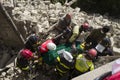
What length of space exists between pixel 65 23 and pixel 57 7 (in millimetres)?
1635

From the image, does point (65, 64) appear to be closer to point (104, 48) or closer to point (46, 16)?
point (104, 48)

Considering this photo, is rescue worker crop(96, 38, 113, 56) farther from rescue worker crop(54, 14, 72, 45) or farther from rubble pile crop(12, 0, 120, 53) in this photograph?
rescue worker crop(54, 14, 72, 45)

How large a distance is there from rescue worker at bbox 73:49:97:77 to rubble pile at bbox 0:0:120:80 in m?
1.76

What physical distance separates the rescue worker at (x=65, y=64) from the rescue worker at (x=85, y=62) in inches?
7.4

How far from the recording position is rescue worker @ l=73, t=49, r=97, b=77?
10.1 m

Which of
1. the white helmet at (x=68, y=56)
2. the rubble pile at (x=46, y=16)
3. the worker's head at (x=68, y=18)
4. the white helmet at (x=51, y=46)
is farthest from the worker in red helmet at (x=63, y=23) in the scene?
the white helmet at (x=68, y=56)

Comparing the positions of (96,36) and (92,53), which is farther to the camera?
(96,36)

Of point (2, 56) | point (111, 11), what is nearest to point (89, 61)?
point (2, 56)

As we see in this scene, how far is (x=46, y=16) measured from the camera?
1288 centimetres

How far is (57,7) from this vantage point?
13.4 m

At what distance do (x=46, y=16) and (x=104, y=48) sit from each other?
284 centimetres

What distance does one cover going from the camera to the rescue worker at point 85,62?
33.2 ft

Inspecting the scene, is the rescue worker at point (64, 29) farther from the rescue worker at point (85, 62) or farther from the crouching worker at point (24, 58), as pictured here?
the rescue worker at point (85, 62)

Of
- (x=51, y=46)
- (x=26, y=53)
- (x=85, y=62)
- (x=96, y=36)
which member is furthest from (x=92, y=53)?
(x=26, y=53)
